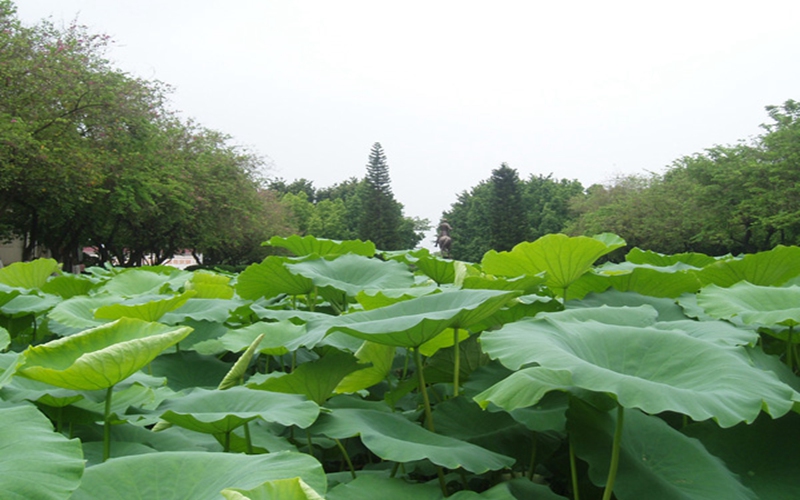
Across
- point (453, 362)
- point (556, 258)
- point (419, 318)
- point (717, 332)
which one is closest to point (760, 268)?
point (556, 258)

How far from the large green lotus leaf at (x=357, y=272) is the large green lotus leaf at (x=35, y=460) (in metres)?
0.99

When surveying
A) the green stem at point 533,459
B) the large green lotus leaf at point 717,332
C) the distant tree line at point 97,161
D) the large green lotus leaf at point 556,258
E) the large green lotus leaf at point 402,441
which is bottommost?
the green stem at point 533,459

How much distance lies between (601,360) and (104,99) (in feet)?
61.9

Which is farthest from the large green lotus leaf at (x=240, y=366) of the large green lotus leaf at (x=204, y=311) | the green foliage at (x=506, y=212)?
the green foliage at (x=506, y=212)

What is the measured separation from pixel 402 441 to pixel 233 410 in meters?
0.28

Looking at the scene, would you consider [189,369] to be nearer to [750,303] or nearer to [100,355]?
[100,355]

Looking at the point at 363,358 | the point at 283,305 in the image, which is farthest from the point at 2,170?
the point at 363,358

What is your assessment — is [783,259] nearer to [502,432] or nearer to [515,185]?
[502,432]

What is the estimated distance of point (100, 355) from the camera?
0.91m

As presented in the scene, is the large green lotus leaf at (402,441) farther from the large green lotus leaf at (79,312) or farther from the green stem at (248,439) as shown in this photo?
the large green lotus leaf at (79,312)

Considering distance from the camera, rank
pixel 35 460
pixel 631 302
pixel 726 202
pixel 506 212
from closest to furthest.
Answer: pixel 35 460, pixel 631 302, pixel 726 202, pixel 506 212

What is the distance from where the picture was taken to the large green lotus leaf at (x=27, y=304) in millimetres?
1868

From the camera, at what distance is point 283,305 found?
87.3 inches

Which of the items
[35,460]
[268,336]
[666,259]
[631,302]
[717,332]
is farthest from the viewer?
[666,259]
